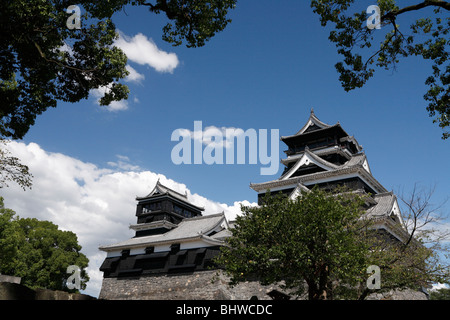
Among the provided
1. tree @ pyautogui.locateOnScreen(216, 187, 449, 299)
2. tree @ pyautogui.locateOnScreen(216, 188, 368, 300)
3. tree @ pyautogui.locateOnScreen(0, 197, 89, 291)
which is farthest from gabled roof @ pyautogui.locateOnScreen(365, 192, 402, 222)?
tree @ pyautogui.locateOnScreen(0, 197, 89, 291)

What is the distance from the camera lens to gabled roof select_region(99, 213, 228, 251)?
1148 inches

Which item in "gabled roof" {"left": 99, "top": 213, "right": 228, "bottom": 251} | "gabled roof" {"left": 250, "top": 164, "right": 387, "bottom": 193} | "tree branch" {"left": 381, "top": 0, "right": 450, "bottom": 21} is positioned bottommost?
"gabled roof" {"left": 99, "top": 213, "right": 228, "bottom": 251}

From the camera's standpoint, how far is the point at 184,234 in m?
30.7

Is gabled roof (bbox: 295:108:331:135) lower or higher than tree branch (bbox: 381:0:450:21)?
higher

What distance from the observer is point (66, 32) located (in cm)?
1118

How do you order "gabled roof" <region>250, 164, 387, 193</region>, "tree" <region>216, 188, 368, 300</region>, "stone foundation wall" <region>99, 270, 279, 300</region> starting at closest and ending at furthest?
"tree" <region>216, 188, 368, 300</region>
"stone foundation wall" <region>99, 270, 279, 300</region>
"gabled roof" <region>250, 164, 387, 193</region>

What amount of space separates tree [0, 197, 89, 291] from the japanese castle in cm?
672

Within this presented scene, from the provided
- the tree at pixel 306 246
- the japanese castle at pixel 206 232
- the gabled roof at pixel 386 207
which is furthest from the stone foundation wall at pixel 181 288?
the tree at pixel 306 246

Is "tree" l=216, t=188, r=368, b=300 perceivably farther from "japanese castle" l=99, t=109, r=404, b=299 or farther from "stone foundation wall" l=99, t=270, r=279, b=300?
"japanese castle" l=99, t=109, r=404, b=299

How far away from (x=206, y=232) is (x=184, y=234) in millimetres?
2288
